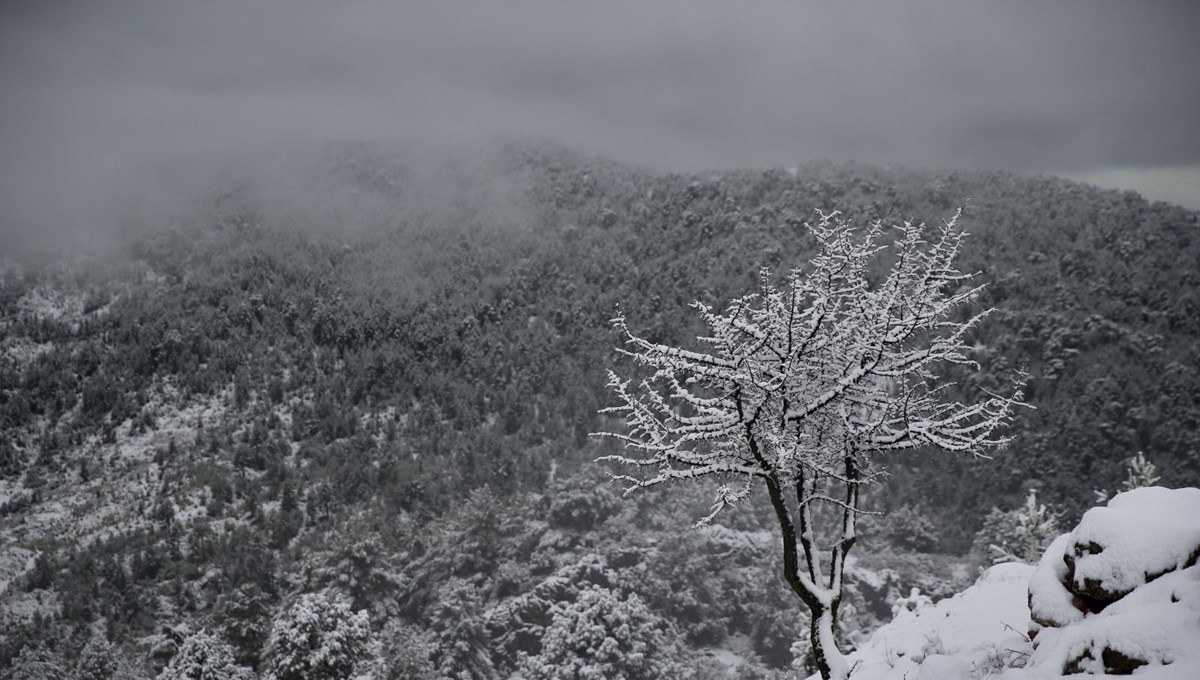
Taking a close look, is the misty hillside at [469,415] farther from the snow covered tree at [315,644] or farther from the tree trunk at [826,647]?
the snow covered tree at [315,644]

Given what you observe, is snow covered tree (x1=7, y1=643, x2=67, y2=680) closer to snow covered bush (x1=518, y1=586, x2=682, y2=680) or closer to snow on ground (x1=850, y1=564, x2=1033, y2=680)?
snow covered bush (x1=518, y1=586, x2=682, y2=680)

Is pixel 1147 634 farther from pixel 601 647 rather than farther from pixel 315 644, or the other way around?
pixel 315 644

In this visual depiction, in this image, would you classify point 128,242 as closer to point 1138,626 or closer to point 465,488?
point 465,488

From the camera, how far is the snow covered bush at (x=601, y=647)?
35875mm

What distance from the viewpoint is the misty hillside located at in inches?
2061

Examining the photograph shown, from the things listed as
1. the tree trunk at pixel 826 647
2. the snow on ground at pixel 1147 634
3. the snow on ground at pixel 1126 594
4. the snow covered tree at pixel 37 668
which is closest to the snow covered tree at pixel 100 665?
the snow covered tree at pixel 37 668

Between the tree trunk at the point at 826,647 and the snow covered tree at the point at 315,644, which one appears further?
the snow covered tree at the point at 315,644

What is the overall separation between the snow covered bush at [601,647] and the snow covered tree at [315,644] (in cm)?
959

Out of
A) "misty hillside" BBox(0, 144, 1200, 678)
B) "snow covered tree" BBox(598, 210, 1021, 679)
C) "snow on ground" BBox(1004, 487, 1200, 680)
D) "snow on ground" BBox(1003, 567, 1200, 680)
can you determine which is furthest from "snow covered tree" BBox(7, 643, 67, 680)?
"snow on ground" BBox(1003, 567, 1200, 680)

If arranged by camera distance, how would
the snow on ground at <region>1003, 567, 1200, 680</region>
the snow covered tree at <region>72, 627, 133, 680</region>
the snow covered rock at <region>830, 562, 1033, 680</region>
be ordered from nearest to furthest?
the snow on ground at <region>1003, 567, 1200, 680</region>
the snow covered rock at <region>830, 562, 1033, 680</region>
the snow covered tree at <region>72, 627, 133, 680</region>

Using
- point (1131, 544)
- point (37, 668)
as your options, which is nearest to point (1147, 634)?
point (1131, 544)

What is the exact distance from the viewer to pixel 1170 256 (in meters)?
130

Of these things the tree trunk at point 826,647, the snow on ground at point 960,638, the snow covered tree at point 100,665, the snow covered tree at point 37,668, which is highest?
the snow on ground at point 960,638

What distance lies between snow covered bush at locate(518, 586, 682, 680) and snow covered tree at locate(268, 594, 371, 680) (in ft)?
31.5
